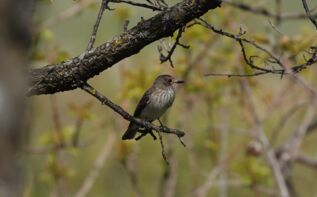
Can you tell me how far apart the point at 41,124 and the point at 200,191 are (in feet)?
12.2

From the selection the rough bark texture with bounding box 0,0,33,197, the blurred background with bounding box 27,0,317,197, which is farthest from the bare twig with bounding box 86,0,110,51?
the blurred background with bounding box 27,0,317,197

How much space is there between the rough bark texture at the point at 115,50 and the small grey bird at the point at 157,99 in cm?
346

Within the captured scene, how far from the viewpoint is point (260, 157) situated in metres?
8.84

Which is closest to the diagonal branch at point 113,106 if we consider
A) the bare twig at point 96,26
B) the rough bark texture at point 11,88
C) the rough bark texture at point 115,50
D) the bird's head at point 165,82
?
the rough bark texture at point 115,50

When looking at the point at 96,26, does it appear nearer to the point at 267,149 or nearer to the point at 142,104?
the point at 142,104

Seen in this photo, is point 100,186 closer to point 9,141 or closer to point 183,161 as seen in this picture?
point 183,161

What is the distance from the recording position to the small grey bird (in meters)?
7.21

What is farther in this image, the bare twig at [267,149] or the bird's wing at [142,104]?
the bare twig at [267,149]

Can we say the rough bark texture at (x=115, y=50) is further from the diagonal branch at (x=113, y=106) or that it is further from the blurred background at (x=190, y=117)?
the blurred background at (x=190, y=117)

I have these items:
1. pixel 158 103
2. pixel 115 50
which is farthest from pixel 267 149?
pixel 115 50

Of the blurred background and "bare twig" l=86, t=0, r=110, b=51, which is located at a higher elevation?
the blurred background

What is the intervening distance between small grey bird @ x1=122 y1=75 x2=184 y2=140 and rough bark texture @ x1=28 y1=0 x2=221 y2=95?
11.4 feet

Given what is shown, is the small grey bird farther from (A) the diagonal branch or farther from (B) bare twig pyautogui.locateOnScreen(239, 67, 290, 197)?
(A) the diagonal branch

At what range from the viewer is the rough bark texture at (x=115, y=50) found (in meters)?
3.46
